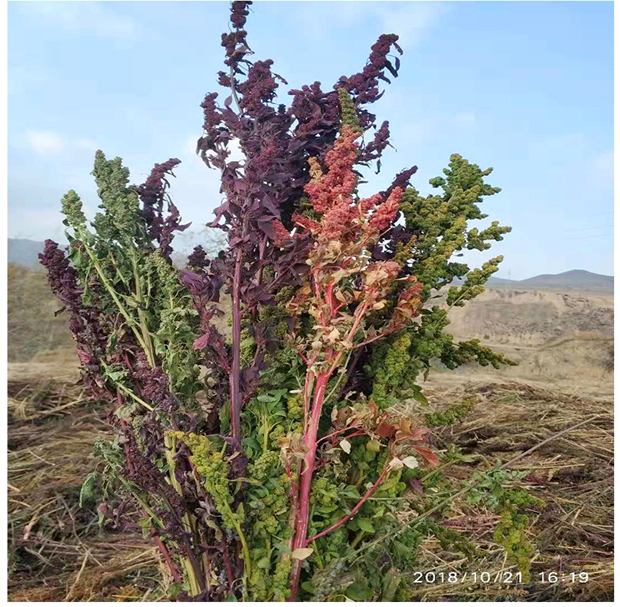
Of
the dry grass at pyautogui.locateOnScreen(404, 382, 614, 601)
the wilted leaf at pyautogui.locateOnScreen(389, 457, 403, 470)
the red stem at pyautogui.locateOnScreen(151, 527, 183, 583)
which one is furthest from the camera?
the dry grass at pyautogui.locateOnScreen(404, 382, 614, 601)

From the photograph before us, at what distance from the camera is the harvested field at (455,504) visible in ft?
6.98

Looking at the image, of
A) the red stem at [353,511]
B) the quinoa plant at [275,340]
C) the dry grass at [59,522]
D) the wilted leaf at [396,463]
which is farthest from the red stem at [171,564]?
the wilted leaf at [396,463]

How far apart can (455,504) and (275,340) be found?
1536 millimetres

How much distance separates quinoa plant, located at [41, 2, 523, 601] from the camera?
142cm

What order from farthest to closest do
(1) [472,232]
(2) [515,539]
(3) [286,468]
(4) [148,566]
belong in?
(4) [148,566]
(1) [472,232]
(2) [515,539]
(3) [286,468]

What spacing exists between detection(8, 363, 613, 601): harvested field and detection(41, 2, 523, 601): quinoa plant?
37cm

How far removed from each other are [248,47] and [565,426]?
2.39 metres

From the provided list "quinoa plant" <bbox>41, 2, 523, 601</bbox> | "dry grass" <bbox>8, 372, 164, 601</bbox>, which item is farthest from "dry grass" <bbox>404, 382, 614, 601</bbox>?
"dry grass" <bbox>8, 372, 164, 601</bbox>

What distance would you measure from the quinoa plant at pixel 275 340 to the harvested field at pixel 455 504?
37 cm

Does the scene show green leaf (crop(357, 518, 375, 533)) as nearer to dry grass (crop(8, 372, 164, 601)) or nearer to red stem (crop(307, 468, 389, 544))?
red stem (crop(307, 468, 389, 544))

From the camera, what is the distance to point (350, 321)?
55.4 inches

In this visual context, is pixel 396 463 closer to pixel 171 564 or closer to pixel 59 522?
pixel 171 564

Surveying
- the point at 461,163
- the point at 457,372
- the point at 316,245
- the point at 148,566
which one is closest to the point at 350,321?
the point at 316,245

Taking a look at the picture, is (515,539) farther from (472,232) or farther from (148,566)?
(148,566)
